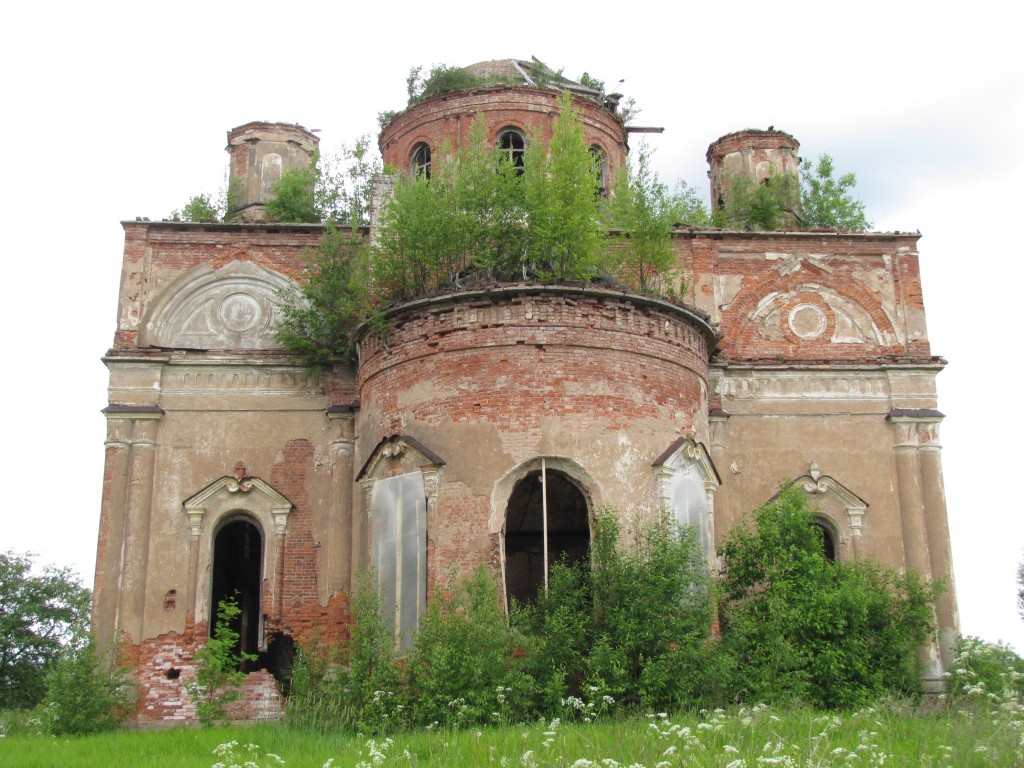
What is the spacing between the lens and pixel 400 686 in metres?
12.4

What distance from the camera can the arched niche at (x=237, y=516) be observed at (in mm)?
16000

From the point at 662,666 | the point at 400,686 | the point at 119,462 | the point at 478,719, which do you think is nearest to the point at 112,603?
the point at 119,462

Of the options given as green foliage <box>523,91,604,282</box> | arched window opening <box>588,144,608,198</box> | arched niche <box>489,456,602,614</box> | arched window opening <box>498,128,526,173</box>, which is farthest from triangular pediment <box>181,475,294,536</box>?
arched window opening <box>588,144,608,198</box>

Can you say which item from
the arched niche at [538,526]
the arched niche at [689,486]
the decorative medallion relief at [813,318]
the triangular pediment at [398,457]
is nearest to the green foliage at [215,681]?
the triangular pediment at [398,457]

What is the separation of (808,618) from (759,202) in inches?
332

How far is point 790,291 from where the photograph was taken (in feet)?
59.0

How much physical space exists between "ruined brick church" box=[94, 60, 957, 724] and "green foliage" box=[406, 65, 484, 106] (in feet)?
5.52

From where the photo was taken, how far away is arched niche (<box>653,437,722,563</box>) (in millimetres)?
13852

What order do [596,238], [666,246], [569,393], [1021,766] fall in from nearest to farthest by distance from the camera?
[1021,766]
[569,393]
[596,238]
[666,246]

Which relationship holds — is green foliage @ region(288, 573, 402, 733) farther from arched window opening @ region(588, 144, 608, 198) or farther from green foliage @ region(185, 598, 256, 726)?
arched window opening @ region(588, 144, 608, 198)

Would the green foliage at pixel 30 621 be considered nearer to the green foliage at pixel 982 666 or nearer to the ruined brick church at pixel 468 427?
the ruined brick church at pixel 468 427

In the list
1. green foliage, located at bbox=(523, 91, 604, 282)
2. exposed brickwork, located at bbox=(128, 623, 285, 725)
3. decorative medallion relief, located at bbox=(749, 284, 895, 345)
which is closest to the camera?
green foliage, located at bbox=(523, 91, 604, 282)

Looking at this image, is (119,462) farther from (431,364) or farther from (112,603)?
(431,364)

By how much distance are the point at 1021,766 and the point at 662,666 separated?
177 inches
